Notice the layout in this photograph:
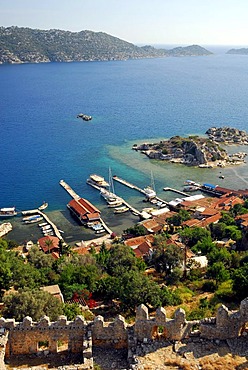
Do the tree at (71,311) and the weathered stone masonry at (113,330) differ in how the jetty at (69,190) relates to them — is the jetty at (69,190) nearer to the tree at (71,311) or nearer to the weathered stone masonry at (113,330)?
the tree at (71,311)

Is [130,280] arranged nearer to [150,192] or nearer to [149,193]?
[149,193]

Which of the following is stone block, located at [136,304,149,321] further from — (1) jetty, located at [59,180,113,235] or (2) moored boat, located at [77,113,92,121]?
(2) moored boat, located at [77,113,92,121]

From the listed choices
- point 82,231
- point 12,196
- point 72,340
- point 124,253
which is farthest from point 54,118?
point 72,340

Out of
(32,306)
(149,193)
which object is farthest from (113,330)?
(149,193)

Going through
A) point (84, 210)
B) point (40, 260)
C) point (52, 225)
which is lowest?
point (52, 225)

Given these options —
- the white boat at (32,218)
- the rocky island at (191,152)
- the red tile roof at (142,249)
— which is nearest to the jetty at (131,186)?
the rocky island at (191,152)

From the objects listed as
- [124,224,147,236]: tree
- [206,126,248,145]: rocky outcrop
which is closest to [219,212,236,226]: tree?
[124,224,147,236]: tree
